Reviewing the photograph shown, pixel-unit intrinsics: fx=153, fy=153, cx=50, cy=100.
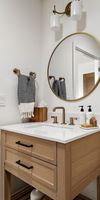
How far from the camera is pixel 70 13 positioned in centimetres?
158

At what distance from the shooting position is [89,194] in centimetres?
147

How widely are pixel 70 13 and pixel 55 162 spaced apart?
4.70 feet

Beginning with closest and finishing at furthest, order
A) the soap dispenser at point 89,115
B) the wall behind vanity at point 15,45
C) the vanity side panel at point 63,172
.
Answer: the vanity side panel at point 63,172 → the soap dispenser at point 89,115 → the wall behind vanity at point 15,45

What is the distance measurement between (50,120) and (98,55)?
868 millimetres

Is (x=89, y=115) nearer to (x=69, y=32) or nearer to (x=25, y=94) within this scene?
(x=25, y=94)

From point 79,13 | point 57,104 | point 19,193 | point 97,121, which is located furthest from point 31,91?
point 19,193

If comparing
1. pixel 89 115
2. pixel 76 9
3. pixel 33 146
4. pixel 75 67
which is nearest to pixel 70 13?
pixel 76 9

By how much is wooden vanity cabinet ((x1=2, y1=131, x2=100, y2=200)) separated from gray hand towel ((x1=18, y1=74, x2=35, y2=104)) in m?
0.44

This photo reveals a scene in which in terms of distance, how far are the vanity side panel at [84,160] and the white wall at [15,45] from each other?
0.84m

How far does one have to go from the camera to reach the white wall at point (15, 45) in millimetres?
1544

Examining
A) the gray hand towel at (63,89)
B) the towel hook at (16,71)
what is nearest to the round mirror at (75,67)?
the gray hand towel at (63,89)

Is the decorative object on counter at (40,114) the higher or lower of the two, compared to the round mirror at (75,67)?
lower

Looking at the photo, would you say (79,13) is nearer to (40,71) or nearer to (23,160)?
(40,71)

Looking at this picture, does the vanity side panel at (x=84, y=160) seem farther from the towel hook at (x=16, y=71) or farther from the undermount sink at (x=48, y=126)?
the towel hook at (x=16, y=71)
